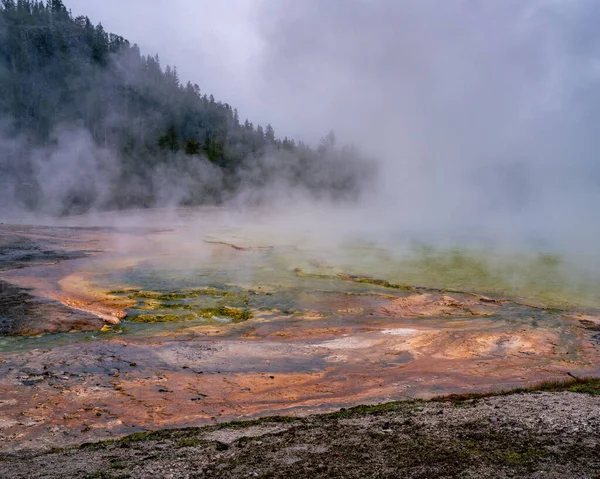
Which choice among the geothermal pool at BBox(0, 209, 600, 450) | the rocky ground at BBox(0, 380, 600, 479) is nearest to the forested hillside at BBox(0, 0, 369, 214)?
the geothermal pool at BBox(0, 209, 600, 450)

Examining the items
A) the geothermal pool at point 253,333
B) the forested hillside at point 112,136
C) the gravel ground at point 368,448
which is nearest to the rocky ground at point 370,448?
the gravel ground at point 368,448

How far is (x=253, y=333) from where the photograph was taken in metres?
8.01

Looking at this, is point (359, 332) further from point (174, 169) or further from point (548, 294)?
point (174, 169)

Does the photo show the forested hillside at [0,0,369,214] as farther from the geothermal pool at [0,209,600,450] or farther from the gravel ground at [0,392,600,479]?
the gravel ground at [0,392,600,479]

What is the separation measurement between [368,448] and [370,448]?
0.02 metres

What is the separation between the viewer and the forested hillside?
3144cm

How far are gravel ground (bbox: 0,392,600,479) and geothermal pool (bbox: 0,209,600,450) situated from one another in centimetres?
60

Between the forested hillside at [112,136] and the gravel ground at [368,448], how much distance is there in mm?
27604

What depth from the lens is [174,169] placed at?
3888 cm

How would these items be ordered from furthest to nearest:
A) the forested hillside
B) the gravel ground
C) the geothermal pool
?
the forested hillside → the geothermal pool → the gravel ground

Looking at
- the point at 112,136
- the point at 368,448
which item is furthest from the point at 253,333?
the point at 112,136

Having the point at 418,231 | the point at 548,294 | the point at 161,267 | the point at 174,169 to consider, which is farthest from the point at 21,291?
the point at 174,169

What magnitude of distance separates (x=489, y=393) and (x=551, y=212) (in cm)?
4519

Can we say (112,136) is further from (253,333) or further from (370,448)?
(370,448)
